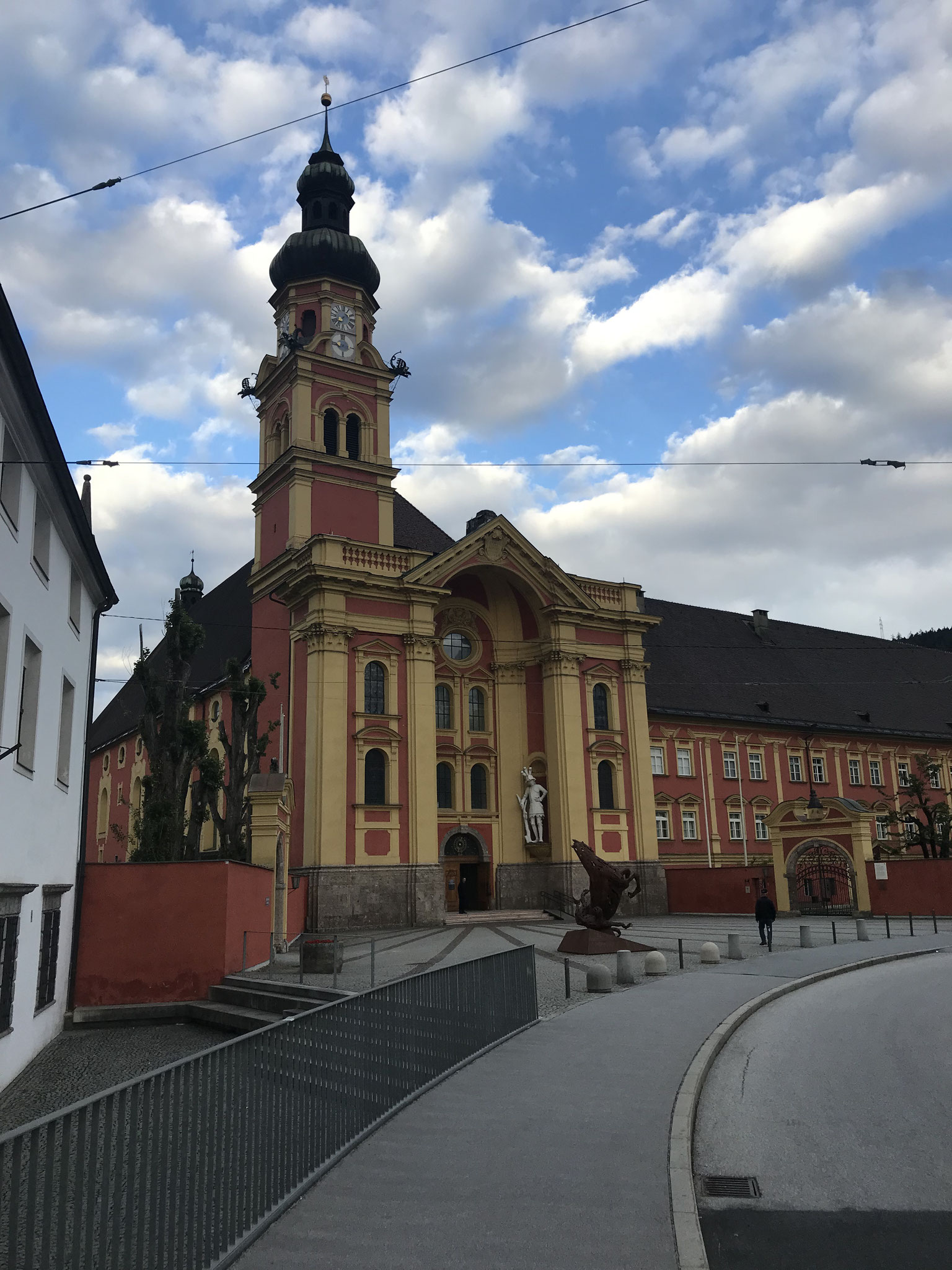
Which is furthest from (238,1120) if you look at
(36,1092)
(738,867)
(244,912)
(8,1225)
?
(738,867)

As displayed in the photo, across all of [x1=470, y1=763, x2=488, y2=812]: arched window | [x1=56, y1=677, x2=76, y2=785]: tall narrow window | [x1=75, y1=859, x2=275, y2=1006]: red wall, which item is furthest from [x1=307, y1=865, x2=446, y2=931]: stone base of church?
[x1=56, y1=677, x2=76, y2=785]: tall narrow window

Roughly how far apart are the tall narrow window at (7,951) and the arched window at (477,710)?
3017 centimetres

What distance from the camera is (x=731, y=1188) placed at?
735cm

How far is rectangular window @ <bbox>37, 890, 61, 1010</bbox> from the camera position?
49.4 ft

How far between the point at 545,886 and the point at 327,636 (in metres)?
13.0

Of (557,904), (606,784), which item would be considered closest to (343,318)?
(606,784)

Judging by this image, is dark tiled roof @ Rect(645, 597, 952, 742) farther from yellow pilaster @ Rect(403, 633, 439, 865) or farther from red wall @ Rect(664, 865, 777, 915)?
yellow pilaster @ Rect(403, 633, 439, 865)

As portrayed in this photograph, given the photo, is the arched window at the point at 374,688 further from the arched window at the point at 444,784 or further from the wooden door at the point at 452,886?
the wooden door at the point at 452,886

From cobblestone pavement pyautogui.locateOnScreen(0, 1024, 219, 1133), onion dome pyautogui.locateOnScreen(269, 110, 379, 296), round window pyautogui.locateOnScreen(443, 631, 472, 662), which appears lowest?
cobblestone pavement pyautogui.locateOnScreen(0, 1024, 219, 1133)

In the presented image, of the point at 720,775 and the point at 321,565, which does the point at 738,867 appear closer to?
the point at 720,775

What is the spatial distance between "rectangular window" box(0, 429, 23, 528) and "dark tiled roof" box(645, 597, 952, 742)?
40.3m

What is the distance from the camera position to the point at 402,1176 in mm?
7016

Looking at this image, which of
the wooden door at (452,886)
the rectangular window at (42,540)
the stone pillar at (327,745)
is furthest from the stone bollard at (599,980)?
the wooden door at (452,886)

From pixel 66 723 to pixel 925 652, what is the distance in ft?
208
